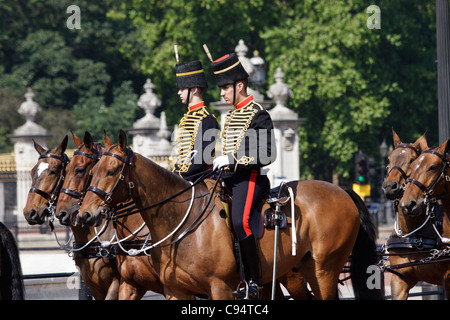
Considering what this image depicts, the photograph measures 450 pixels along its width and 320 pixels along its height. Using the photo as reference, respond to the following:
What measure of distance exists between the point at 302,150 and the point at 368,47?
4.55 meters

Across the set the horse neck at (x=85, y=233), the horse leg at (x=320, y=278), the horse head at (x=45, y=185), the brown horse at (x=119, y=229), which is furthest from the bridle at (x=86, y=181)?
the horse leg at (x=320, y=278)

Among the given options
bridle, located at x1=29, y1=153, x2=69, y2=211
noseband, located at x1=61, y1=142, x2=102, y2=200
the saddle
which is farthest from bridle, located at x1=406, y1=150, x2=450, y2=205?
bridle, located at x1=29, y1=153, x2=69, y2=211

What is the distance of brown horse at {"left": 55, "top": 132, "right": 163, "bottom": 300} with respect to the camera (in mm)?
8414

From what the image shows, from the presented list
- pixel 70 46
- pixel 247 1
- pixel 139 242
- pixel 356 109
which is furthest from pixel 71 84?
pixel 139 242

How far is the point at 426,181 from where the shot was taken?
903 centimetres

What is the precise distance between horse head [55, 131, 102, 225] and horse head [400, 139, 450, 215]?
10.1 ft

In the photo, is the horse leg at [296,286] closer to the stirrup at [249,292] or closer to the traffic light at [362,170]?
the stirrup at [249,292]

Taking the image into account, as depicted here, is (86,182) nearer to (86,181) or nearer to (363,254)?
(86,181)

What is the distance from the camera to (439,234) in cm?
940

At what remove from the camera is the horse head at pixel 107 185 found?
7.60 meters

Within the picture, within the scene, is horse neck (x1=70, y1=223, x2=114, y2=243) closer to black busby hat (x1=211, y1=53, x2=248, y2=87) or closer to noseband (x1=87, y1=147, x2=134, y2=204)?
noseband (x1=87, y1=147, x2=134, y2=204)

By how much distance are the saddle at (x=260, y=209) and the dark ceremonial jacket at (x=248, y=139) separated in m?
0.25

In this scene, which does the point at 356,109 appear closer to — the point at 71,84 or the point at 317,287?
the point at 71,84
